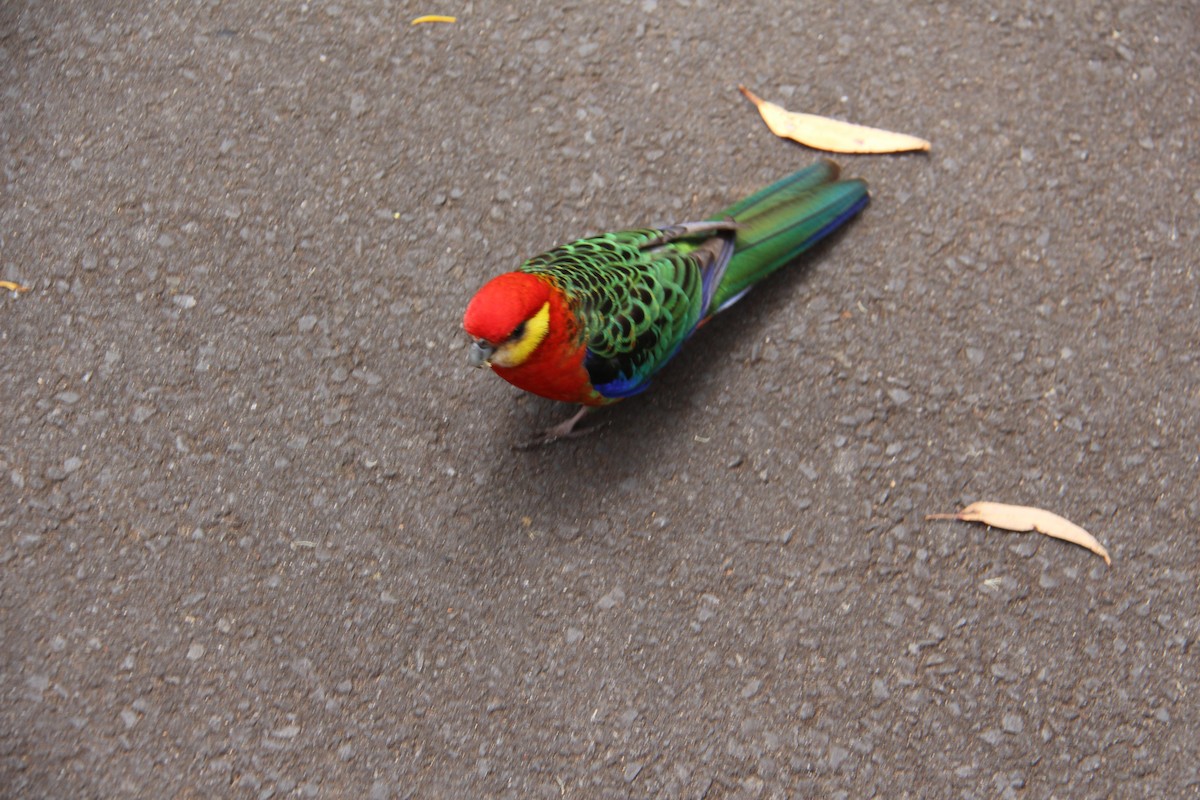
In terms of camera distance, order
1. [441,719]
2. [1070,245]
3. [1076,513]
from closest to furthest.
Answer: [441,719]
[1076,513]
[1070,245]

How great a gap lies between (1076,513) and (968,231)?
1.19m

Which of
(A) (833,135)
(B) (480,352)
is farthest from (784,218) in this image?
(B) (480,352)

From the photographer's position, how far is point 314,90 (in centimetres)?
370

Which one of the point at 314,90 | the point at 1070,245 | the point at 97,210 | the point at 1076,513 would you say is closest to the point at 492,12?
the point at 314,90

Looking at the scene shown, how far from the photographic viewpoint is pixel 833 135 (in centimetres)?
366

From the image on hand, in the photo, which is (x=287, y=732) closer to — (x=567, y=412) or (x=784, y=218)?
(x=567, y=412)

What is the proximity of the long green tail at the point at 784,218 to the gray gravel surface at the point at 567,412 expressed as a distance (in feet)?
0.56

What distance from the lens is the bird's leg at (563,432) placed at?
3303 millimetres

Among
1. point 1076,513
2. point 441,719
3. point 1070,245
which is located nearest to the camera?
point 441,719

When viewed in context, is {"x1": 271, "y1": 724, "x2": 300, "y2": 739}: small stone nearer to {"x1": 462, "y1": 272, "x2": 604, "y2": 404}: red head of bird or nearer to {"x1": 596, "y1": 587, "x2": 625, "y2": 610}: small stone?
{"x1": 596, "y1": 587, "x2": 625, "y2": 610}: small stone

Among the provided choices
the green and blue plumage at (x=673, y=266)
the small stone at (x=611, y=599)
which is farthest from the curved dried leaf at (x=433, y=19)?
the small stone at (x=611, y=599)

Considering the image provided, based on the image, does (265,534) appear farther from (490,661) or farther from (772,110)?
(772,110)

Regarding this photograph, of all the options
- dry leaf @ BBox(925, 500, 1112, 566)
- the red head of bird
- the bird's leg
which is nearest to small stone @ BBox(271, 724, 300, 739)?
the bird's leg

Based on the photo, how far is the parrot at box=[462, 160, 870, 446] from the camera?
2.67 metres
